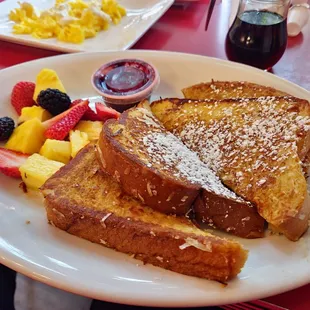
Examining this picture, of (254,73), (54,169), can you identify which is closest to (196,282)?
(54,169)

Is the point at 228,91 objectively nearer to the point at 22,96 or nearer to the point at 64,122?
the point at 64,122

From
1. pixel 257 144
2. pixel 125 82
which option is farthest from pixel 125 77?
pixel 257 144

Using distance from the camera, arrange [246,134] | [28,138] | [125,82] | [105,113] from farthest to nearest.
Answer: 1. [125,82]
2. [105,113]
3. [28,138]
4. [246,134]

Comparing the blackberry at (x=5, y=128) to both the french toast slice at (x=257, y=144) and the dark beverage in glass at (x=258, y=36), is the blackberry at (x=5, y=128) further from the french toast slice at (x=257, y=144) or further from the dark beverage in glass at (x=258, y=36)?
the dark beverage in glass at (x=258, y=36)

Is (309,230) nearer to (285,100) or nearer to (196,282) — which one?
(196,282)

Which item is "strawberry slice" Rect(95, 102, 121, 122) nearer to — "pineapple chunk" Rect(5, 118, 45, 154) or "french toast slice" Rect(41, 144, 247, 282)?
"pineapple chunk" Rect(5, 118, 45, 154)

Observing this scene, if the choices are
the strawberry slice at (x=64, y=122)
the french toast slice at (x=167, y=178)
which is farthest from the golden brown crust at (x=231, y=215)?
the strawberry slice at (x=64, y=122)
